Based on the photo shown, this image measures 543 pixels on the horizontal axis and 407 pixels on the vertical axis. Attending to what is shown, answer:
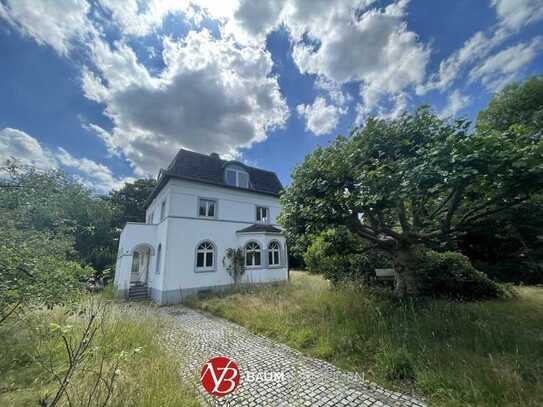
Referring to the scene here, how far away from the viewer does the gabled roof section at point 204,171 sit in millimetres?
12711

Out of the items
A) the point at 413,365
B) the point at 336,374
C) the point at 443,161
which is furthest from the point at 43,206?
the point at 443,161

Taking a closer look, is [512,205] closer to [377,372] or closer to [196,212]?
[377,372]

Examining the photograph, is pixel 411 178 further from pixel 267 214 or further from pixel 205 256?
pixel 267 214

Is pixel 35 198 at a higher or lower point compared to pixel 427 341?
higher

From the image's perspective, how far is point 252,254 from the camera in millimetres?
13875

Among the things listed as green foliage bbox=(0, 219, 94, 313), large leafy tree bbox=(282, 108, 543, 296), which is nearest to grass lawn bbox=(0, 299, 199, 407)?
green foliage bbox=(0, 219, 94, 313)

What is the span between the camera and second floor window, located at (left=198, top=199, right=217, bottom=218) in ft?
42.4

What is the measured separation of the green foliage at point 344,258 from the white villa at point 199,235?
9.94 feet

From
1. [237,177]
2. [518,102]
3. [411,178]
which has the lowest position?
[411,178]

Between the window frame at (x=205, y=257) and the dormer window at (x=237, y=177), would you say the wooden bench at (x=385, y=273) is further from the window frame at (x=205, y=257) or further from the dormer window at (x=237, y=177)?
the dormer window at (x=237, y=177)

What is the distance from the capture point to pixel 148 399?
2650mm

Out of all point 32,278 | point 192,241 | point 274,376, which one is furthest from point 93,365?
point 192,241

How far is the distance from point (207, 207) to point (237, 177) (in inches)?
123

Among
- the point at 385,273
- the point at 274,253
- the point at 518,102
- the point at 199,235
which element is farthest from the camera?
the point at 274,253
